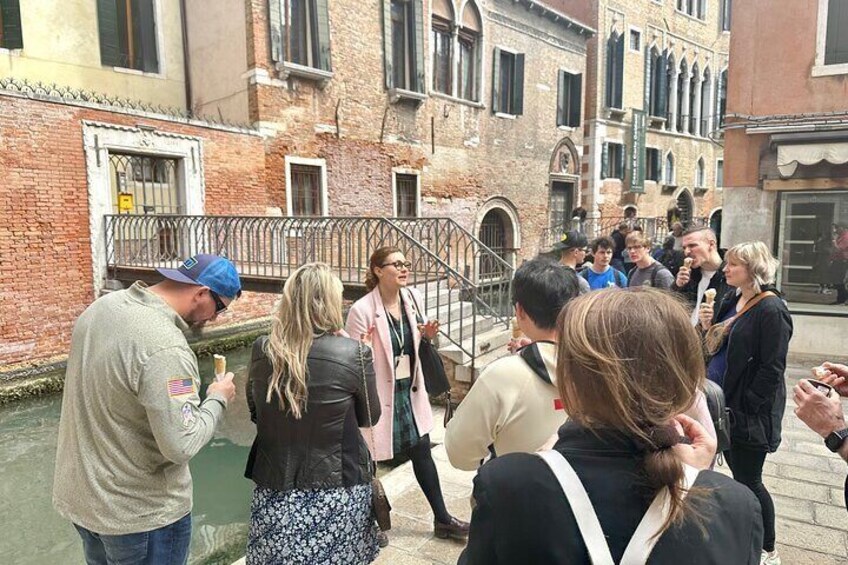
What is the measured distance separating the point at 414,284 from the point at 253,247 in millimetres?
4412

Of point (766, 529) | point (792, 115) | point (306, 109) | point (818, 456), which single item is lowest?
point (818, 456)

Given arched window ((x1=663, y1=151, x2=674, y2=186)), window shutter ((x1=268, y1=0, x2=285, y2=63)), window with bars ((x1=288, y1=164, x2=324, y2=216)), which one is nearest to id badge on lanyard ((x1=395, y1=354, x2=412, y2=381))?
window with bars ((x1=288, y1=164, x2=324, y2=216))

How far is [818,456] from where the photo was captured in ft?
13.4

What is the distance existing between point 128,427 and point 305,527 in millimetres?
710

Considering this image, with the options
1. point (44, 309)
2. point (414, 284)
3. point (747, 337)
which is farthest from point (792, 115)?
point (44, 309)

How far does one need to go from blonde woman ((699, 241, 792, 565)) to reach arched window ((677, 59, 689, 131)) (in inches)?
895

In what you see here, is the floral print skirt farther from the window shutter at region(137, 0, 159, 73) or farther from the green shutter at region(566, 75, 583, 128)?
the green shutter at region(566, 75, 583, 128)

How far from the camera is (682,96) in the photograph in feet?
73.8

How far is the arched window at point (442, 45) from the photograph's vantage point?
1359 centimetres

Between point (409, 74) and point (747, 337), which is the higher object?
point (409, 74)

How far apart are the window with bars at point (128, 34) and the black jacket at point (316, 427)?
10510 millimetres

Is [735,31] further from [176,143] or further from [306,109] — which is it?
[176,143]

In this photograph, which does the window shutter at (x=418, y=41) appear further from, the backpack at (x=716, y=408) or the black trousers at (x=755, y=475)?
the backpack at (x=716, y=408)

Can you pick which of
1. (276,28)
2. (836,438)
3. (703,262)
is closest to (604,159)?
(276,28)
